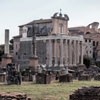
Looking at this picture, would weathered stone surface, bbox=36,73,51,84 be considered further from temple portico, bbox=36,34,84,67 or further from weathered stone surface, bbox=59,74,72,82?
temple portico, bbox=36,34,84,67

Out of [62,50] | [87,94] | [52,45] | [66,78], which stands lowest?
[87,94]

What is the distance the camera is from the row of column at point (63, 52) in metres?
84.2

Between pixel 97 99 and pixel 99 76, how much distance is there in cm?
2375

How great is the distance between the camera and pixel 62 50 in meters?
84.8

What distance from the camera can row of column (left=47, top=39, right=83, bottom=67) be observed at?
84.2 m

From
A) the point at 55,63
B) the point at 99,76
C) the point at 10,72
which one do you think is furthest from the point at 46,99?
the point at 55,63

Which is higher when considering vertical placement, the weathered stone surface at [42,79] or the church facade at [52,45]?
the church facade at [52,45]

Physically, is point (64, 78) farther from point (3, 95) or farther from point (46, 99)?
point (3, 95)

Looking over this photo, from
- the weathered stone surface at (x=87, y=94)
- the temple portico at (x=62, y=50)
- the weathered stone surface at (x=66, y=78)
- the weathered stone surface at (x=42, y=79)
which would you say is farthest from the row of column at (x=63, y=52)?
the weathered stone surface at (x=87, y=94)

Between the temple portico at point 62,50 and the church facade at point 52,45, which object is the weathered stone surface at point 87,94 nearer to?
the church facade at point 52,45


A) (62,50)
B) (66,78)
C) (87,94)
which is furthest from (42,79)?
(62,50)

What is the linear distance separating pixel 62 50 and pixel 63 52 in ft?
2.52

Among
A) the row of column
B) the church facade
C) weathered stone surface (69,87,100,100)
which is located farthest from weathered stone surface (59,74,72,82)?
the row of column

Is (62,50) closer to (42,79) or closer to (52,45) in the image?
(52,45)
